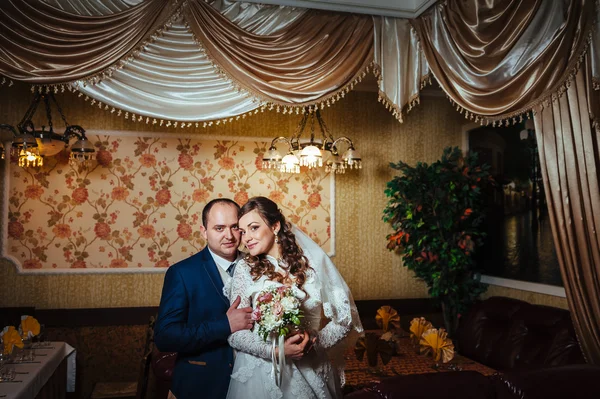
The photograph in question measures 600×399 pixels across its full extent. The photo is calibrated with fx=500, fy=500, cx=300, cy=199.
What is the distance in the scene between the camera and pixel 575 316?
303 centimetres

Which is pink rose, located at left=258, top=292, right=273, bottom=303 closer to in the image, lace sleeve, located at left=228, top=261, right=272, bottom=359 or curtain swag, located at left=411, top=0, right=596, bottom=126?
lace sleeve, located at left=228, top=261, right=272, bottom=359

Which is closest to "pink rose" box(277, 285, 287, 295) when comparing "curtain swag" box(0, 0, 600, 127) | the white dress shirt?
the white dress shirt

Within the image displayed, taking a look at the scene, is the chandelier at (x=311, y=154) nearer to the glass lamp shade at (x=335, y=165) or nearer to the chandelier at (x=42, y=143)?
the glass lamp shade at (x=335, y=165)

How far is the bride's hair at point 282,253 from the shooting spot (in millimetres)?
2574

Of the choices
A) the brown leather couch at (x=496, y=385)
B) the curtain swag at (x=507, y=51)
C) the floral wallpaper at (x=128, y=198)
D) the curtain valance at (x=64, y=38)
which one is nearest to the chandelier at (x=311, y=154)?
the floral wallpaper at (x=128, y=198)

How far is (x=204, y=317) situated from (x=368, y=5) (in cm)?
232

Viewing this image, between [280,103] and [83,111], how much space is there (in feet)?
8.79

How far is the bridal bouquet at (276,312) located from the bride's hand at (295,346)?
0.07 m

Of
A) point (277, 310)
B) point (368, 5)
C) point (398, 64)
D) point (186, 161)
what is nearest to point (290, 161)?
point (186, 161)

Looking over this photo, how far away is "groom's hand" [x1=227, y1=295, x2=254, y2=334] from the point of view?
2.38 m

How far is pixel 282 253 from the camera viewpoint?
2.67m

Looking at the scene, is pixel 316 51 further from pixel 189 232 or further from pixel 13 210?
pixel 13 210

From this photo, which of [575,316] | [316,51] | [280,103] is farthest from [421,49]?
[575,316]

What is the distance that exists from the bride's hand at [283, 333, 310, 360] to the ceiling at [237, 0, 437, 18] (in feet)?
7.27
